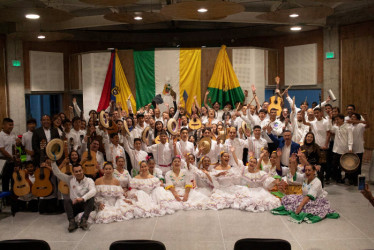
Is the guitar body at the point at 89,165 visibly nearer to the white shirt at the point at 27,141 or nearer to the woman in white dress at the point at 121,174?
the woman in white dress at the point at 121,174

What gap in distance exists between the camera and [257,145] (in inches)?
324

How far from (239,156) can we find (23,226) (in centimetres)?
446

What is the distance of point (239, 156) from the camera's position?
8273 mm

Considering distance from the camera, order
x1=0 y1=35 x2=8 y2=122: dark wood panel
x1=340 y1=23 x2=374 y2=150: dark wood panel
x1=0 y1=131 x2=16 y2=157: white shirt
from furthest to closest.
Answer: x1=0 y1=35 x2=8 y2=122: dark wood panel → x1=340 y1=23 x2=374 y2=150: dark wood panel → x1=0 y1=131 x2=16 y2=157: white shirt

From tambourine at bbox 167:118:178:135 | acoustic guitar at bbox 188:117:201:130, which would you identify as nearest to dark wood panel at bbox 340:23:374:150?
acoustic guitar at bbox 188:117:201:130

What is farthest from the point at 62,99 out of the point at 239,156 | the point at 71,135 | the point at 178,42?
the point at 239,156

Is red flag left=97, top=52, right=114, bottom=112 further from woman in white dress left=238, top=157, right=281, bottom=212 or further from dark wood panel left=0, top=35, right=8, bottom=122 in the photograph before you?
woman in white dress left=238, top=157, right=281, bottom=212

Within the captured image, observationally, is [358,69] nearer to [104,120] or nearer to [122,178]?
[104,120]

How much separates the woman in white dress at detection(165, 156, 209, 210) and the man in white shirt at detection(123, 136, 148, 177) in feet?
2.71

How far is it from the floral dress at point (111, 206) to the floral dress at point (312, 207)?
253 cm

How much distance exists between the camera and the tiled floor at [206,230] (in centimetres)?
529

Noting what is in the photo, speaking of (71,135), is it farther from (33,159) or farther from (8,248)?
(8,248)

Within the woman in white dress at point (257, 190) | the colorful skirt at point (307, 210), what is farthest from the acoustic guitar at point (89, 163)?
the colorful skirt at point (307, 210)

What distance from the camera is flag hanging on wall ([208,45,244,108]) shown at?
11859mm
